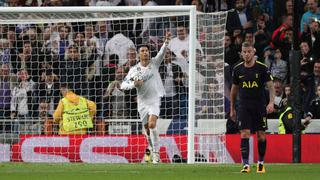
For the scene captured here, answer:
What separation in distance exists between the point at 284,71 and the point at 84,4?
5.70m

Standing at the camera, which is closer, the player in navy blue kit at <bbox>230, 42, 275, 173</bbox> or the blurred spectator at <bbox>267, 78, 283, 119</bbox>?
the player in navy blue kit at <bbox>230, 42, 275, 173</bbox>

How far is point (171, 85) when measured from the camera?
72.3ft

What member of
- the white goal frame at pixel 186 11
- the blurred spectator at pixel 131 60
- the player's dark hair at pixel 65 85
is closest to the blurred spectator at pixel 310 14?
the white goal frame at pixel 186 11

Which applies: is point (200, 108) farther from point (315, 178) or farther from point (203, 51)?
point (315, 178)

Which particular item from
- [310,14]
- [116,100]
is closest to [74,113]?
[116,100]

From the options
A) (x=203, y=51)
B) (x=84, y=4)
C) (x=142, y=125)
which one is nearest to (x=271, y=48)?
(x=203, y=51)

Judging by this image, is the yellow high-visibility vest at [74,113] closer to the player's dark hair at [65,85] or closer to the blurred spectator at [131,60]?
the player's dark hair at [65,85]

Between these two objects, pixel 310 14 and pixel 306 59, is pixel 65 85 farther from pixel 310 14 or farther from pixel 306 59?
pixel 310 14

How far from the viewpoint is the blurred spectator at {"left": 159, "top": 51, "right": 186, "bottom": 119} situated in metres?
21.9

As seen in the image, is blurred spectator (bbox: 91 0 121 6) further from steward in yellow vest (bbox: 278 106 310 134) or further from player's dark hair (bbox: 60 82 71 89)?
steward in yellow vest (bbox: 278 106 310 134)

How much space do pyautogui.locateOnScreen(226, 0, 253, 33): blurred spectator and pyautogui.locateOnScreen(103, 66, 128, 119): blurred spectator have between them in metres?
3.09

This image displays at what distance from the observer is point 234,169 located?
1719 cm

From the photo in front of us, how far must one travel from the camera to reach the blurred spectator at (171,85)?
71.9 ft

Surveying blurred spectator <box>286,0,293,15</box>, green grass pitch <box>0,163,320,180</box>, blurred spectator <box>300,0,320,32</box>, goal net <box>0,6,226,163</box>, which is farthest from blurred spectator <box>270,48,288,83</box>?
green grass pitch <box>0,163,320,180</box>
